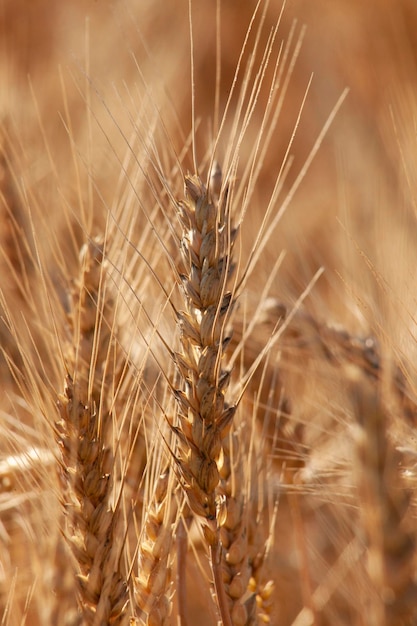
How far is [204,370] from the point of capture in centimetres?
79

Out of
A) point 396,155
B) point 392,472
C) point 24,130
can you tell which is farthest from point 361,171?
point 392,472

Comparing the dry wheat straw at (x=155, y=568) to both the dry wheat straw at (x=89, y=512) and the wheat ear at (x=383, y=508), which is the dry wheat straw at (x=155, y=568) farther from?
the wheat ear at (x=383, y=508)

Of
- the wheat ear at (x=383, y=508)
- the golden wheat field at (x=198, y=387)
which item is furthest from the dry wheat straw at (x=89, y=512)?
the wheat ear at (x=383, y=508)

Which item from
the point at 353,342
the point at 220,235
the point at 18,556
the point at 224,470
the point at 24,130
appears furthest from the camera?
the point at 24,130

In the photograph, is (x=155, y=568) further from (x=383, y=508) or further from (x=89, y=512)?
(x=383, y=508)

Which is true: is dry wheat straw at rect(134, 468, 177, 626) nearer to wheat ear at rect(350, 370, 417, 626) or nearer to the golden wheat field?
the golden wheat field

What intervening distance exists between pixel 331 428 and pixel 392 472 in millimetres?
1033

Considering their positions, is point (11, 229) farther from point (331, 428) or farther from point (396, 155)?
point (396, 155)

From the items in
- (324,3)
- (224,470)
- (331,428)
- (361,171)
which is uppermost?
(324,3)

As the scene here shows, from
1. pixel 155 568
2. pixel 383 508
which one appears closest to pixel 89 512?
pixel 155 568

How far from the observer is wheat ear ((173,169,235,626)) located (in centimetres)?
79

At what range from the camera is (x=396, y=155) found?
7.30 feet

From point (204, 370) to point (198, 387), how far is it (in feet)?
0.06

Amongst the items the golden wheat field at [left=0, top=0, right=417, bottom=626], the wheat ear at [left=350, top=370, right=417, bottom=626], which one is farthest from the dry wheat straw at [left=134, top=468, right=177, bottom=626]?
the wheat ear at [left=350, top=370, right=417, bottom=626]
